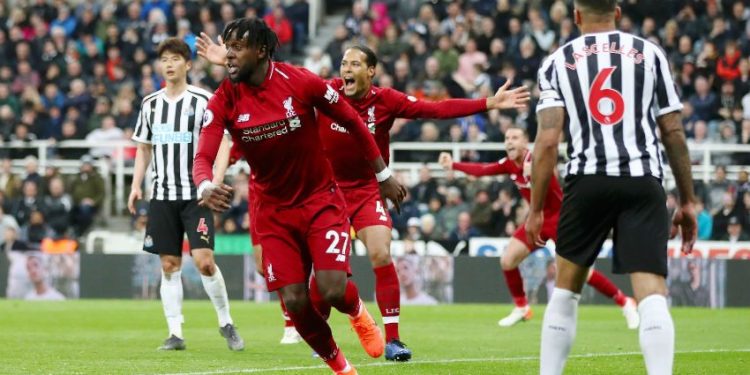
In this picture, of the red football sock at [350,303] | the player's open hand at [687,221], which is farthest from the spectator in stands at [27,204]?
the player's open hand at [687,221]

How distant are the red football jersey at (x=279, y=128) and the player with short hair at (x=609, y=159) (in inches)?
70.2

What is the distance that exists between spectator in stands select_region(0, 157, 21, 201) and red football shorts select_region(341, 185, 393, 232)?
585 inches

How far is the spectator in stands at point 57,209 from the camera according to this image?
23766mm

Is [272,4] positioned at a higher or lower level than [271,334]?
higher

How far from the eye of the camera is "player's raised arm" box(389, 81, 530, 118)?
9.73m

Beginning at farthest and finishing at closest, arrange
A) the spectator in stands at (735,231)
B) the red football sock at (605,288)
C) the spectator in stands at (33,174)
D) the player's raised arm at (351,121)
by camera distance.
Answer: the spectator in stands at (33,174) → the spectator in stands at (735,231) → the red football sock at (605,288) → the player's raised arm at (351,121)

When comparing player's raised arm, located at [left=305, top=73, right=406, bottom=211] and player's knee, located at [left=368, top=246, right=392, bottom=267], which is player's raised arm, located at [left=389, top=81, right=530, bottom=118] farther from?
player's raised arm, located at [left=305, top=73, right=406, bottom=211]

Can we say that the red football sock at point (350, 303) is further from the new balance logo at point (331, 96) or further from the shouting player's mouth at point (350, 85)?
the shouting player's mouth at point (350, 85)

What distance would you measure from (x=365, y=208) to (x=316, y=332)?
281 centimetres

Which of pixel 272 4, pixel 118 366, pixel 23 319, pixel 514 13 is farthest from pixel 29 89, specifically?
pixel 118 366

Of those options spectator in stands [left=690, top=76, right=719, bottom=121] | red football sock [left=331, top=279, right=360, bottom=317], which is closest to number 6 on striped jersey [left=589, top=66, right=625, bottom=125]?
red football sock [left=331, top=279, right=360, bottom=317]

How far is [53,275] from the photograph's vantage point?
22.0m

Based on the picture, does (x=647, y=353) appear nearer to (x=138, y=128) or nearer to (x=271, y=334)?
(x=138, y=128)

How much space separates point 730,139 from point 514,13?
18.5 ft
